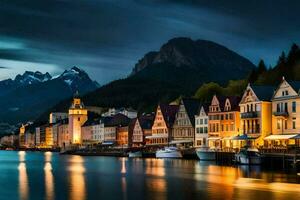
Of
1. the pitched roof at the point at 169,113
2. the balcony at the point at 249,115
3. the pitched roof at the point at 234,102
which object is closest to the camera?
the balcony at the point at 249,115

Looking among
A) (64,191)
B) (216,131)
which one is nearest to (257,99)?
(216,131)

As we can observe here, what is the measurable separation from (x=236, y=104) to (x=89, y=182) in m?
64.0

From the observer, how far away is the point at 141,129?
192250mm

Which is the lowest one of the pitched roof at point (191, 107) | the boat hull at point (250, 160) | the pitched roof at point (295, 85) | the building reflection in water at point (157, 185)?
the building reflection in water at point (157, 185)

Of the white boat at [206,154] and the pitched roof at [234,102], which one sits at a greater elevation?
the pitched roof at [234,102]

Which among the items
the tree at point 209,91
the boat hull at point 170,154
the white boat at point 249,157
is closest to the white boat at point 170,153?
the boat hull at point 170,154

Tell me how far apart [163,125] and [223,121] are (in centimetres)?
3771

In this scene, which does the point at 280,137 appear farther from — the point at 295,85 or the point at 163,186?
the point at 163,186

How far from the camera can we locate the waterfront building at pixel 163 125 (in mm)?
171125

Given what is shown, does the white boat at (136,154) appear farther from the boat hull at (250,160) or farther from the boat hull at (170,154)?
the boat hull at (250,160)

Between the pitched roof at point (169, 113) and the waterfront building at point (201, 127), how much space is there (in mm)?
20489

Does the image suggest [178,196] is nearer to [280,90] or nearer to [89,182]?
[89,182]

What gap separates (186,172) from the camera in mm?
90688

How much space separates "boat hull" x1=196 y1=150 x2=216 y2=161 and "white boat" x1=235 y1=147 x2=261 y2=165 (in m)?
14.0
